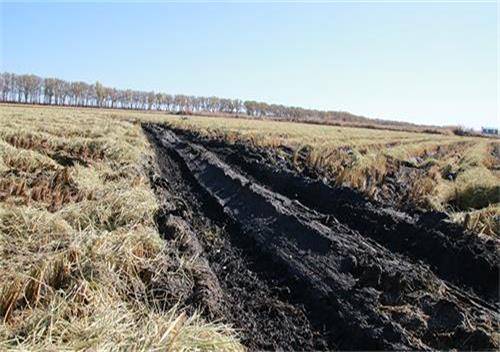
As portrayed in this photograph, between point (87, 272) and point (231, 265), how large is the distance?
2.35 m

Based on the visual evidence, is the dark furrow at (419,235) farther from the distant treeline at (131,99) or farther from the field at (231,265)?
the distant treeline at (131,99)

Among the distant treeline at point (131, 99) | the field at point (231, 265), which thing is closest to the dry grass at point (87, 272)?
the field at point (231, 265)

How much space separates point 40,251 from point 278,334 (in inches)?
116

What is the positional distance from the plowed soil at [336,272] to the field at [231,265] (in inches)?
1.0

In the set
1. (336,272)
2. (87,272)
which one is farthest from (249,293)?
(87,272)

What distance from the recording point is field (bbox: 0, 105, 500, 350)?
163 inches

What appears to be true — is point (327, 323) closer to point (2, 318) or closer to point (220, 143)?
point (2, 318)

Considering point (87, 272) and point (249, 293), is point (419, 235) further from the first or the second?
point (87, 272)

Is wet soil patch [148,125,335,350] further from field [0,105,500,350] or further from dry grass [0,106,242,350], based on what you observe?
dry grass [0,106,242,350]

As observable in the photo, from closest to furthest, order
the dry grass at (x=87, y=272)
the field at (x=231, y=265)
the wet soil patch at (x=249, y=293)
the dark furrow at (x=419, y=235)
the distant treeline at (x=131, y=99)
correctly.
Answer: the dry grass at (x=87, y=272) → the field at (x=231, y=265) → the wet soil patch at (x=249, y=293) → the dark furrow at (x=419, y=235) → the distant treeline at (x=131, y=99)

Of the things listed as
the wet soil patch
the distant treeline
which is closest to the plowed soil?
the wet soil patch

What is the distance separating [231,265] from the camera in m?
6.48

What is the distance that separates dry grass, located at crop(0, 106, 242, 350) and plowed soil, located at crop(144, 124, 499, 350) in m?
0.53

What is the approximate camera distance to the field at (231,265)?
163 inches
